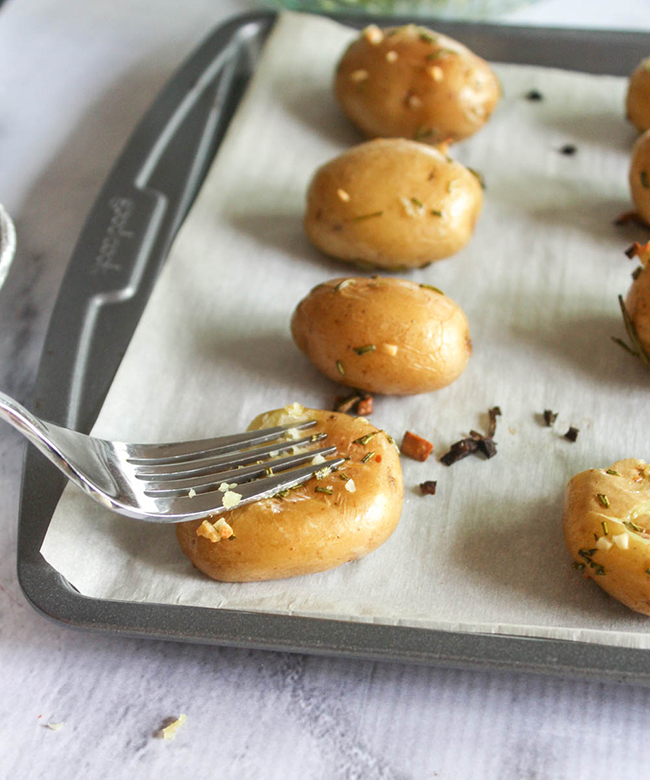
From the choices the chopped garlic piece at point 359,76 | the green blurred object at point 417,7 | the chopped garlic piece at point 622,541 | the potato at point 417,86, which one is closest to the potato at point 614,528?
the chopped garlic piece at point 622,541

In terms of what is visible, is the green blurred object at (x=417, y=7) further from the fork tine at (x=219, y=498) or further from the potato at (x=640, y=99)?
the fork tine at (x=219, y=498)

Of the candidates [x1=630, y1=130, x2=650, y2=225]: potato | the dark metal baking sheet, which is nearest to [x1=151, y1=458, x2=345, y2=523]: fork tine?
the dark metal baking sheet

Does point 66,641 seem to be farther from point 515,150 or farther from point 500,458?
point 515,150

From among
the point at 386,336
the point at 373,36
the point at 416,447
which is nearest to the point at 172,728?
the point at 416,447

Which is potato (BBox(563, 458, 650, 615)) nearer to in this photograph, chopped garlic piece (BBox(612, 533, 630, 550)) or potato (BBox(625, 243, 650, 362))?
chopped garlic piece (BBox(612, 533, 630, 550))

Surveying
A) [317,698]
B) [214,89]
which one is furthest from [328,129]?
[317,698]
